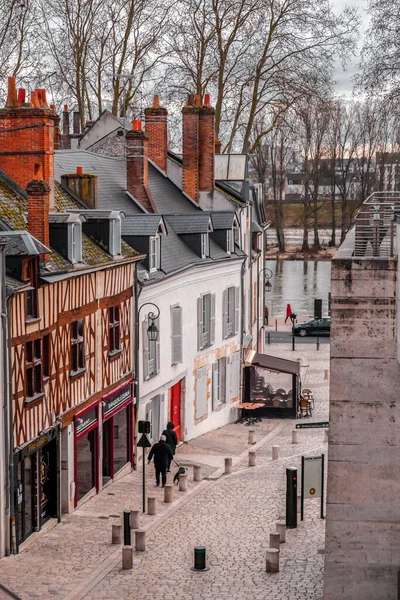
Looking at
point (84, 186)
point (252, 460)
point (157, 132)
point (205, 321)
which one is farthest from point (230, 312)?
point (84, 186)

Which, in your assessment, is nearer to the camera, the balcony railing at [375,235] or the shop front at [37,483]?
the balcony railing at [375,235]

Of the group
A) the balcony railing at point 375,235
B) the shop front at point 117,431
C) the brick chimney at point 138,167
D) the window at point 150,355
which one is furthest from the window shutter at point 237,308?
the balcony railing at point 375,235

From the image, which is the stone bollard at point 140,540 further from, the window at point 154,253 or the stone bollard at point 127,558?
the window at point 154,253

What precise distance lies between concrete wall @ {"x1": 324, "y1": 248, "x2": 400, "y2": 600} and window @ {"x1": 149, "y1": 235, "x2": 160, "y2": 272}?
10.8m

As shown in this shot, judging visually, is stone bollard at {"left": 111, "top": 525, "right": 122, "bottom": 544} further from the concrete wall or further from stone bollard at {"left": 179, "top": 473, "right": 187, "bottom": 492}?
the concrete wall

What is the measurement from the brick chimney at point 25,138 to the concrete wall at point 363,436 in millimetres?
8648

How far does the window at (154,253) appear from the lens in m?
24.8

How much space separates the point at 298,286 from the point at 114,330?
41703 mm

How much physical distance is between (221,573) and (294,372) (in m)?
15.3

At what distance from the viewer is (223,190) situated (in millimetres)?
34719

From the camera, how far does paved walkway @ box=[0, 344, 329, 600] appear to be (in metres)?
15.4

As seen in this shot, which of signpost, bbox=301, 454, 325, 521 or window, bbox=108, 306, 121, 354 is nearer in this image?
signpost, bbox=301, 454, 325, 521

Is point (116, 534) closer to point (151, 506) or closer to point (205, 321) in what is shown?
point (151, 506)

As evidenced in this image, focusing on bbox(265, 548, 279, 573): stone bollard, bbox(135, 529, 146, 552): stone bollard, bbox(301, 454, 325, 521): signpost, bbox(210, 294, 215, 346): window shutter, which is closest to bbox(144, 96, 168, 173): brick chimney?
bbox(210, 294, 215, 346): window shutter
